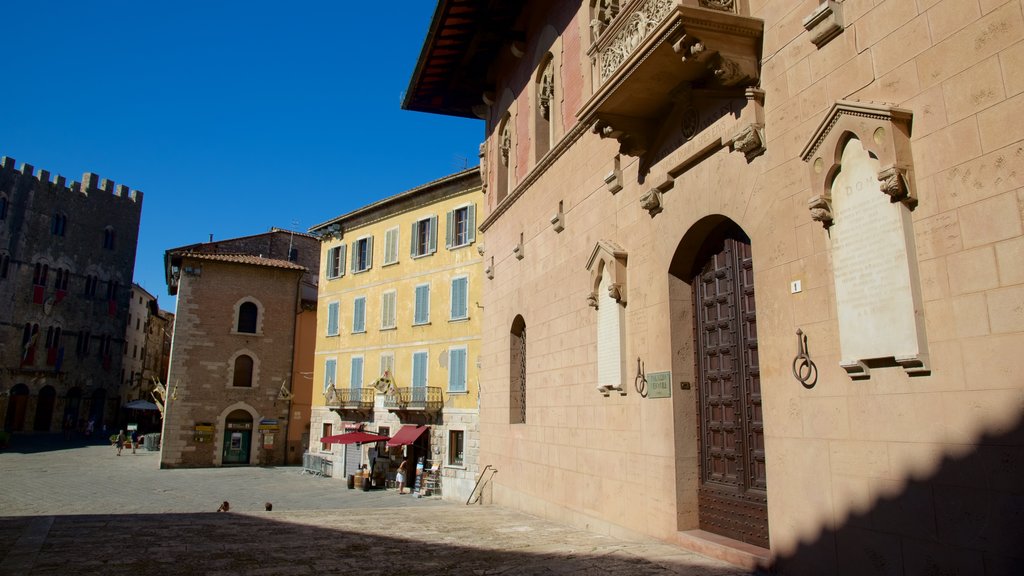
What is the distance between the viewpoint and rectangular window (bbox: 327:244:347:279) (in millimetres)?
35406

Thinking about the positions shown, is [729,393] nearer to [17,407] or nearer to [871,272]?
[871,272]

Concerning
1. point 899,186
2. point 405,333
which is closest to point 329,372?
point 405,333

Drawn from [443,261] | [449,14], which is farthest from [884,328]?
[443,261]

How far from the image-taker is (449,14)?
1548 centimetres

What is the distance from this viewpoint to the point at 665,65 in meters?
7.76

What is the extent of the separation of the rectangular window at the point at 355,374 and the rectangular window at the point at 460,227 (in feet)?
27.4

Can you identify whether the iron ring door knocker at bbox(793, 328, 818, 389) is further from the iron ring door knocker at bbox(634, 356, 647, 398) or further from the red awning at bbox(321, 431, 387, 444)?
the red awning at bbox(321, 431, 387, 444)

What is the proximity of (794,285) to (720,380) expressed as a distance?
73.9 inches

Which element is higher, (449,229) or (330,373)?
(449,229)

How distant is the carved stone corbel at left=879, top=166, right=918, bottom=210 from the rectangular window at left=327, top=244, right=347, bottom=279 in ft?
106

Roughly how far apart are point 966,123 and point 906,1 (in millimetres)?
1266

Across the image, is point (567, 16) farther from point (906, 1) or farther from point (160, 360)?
point (160, 360)

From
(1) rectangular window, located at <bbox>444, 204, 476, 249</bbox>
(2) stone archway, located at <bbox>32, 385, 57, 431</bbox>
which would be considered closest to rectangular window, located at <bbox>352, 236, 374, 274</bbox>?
(1) rectangular window, located at <bbox>444, 204, 476, 249</bbox>

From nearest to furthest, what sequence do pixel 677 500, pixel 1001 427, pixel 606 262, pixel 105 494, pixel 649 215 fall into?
pixel 1001 427 → pixel 677 500 → pixel 649 215 → pixel 606 262 → pixel 105 494
